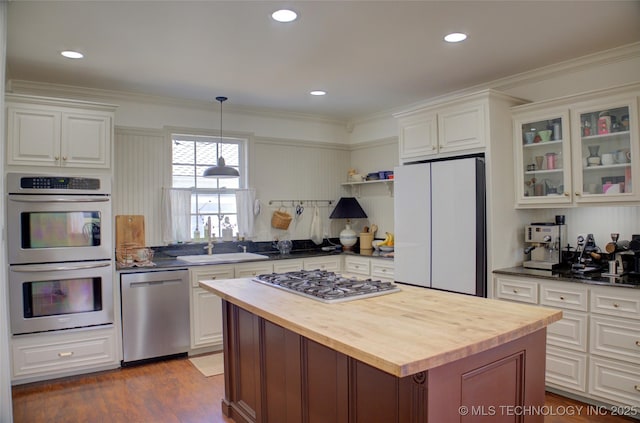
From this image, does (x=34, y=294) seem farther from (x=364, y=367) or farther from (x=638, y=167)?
(x=638, y=167)

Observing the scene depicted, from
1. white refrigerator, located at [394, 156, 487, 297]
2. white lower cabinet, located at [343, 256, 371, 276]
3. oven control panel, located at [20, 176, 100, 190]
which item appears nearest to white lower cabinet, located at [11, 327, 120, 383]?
oven control panel, located at [20, 176, 100, 190]

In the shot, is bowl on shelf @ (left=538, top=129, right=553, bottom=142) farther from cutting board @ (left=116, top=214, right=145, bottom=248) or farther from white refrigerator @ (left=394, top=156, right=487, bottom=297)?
cutting board @ (left=116, top=214, right=145, bottom=248)

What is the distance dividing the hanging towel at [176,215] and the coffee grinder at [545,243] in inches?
127

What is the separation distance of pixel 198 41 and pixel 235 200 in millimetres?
2249

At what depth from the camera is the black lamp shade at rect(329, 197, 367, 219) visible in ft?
17.6

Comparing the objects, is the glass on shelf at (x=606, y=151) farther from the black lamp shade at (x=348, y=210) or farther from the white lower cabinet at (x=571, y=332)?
the black lamp shade at (x=348, y=210)

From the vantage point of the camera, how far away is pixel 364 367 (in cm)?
175

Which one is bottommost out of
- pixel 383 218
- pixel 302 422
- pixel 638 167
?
pixel 302 422

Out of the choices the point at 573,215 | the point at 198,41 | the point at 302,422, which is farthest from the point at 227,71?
the point at 573,215

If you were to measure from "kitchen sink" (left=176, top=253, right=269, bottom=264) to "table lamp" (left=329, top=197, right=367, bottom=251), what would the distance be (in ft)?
3.68

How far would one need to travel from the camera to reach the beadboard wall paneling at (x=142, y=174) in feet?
14.0

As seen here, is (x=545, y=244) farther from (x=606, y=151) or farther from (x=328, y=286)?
(x=328, y=286)

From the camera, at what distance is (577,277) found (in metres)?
3.06

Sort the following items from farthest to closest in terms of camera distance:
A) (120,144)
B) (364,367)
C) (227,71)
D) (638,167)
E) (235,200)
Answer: (235,200) < (120,144) < (227,71) < (638,167) < (364,367)
